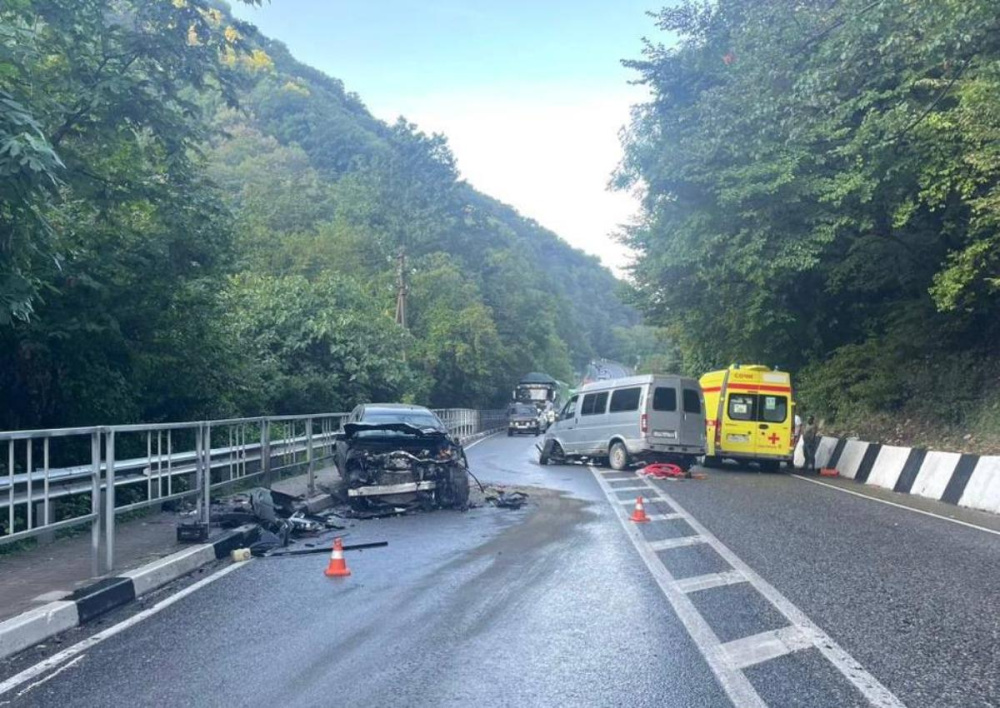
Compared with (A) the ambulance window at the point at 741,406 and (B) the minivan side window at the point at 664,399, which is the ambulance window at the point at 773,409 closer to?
(A) the ambulance window at the point at 741,406

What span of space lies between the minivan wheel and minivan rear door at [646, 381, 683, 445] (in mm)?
1095

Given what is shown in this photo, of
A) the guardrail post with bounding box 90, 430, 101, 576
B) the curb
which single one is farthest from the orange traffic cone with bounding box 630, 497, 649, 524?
the guardrail post with bounding box 90, 430, 101, 576

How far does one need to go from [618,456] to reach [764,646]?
16434mm

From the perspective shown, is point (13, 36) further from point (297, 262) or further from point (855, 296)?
point (297, 262)

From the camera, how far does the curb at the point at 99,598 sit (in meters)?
6.05

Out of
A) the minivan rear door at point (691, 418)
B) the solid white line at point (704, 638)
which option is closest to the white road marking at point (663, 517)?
the solid white line at point (704, 638)

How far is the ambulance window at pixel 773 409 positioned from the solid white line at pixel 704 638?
527 inches

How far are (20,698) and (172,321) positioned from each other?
1009 cm

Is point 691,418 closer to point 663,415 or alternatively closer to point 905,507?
point 663,415

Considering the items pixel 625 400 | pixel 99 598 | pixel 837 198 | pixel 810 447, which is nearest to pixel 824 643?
pixel 99 598

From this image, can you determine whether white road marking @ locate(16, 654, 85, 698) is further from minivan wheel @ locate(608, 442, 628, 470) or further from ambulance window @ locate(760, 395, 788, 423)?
ambulance window @ locate(760, 395, 788, 423)

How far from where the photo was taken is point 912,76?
18500mm

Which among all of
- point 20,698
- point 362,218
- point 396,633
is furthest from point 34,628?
point 362,218

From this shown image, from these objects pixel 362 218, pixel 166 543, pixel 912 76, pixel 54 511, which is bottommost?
pixel 166 543
